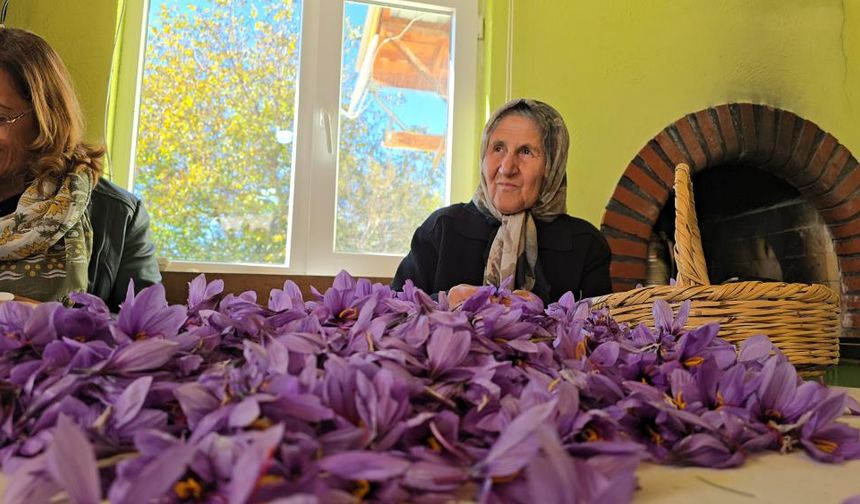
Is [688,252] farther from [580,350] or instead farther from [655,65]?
[655,65]

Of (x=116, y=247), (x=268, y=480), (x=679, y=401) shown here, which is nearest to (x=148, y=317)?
(x=268, y=480)

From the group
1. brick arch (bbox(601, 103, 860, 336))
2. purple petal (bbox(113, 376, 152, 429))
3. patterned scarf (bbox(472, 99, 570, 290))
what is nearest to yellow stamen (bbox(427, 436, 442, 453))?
purple petal (bbox(113, 376, 152, 429))

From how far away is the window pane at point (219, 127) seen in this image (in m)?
1.97

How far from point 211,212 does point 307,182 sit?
1.03 feet

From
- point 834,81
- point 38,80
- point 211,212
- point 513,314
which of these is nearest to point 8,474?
point 513,314

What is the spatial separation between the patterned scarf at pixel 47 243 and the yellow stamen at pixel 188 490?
44.6 inches

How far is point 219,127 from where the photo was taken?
2.02 meters

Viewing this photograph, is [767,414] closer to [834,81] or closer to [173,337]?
[173,337]

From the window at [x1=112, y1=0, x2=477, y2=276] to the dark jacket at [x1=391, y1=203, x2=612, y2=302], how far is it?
0.66 m

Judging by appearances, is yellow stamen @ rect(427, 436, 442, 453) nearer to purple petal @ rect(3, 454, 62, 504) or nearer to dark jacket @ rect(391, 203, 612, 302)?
purple petal @ rect(3, 454, 62, 504)

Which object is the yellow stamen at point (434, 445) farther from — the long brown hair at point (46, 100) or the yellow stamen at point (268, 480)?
the long brown hair at point (46, 100)

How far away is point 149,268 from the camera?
1.46 meters

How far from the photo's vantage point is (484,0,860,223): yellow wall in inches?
85.0

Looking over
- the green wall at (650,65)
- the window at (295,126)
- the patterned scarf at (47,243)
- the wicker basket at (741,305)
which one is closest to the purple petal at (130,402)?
the wicker basket at (741,305)
